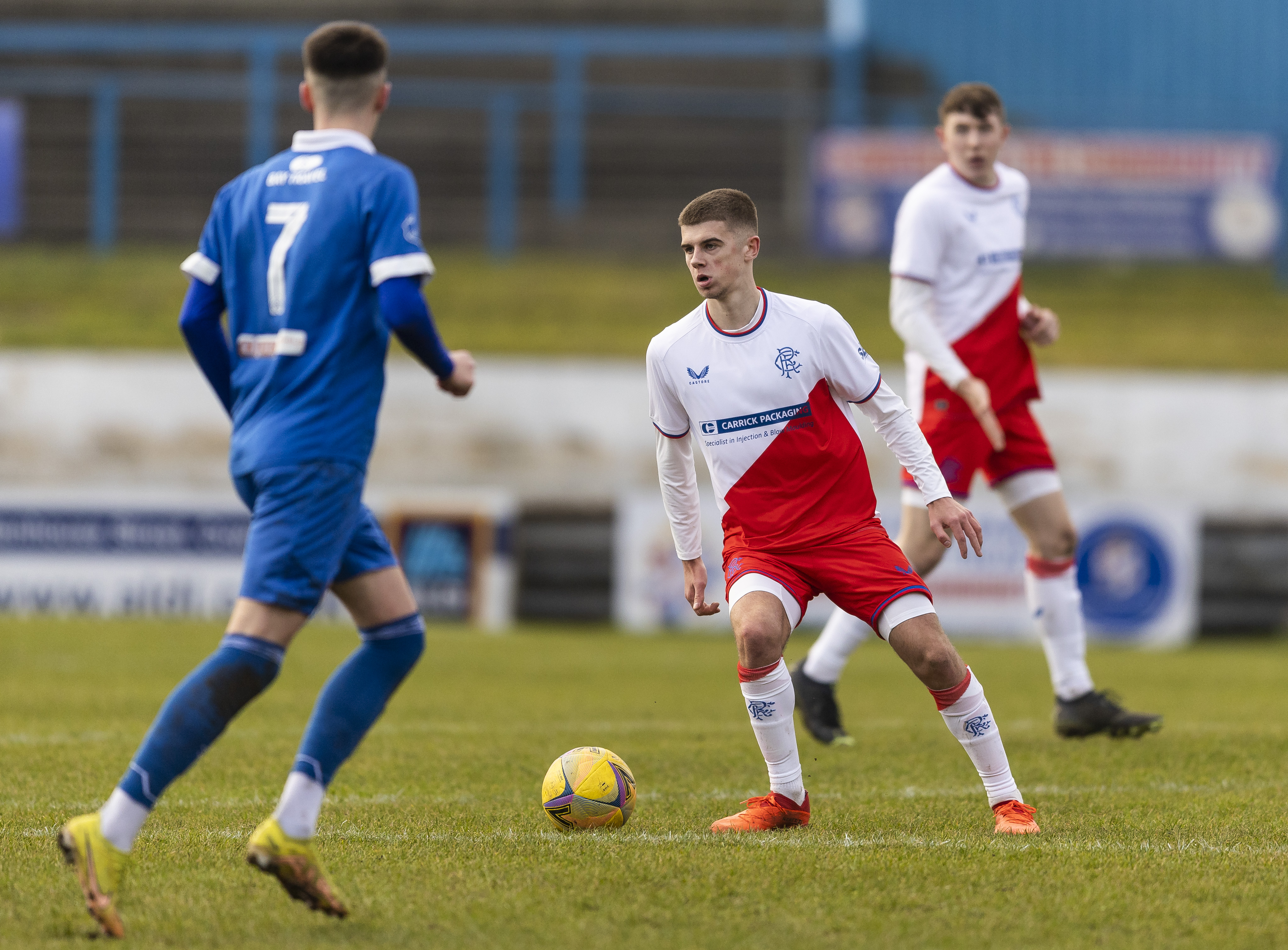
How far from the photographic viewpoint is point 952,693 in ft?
15.9

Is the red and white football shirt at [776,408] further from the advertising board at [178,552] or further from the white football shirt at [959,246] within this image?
the advertising board at [178,552]

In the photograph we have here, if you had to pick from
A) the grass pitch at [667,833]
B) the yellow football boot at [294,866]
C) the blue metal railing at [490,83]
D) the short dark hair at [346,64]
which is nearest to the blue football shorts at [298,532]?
the yellow football boot at [294,866]

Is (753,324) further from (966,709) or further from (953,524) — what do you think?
(966,709)

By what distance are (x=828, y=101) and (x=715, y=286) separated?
50.0 feet

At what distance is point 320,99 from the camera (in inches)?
158

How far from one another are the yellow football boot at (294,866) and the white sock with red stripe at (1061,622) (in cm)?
412

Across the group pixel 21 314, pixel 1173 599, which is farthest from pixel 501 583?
pixel 21 314

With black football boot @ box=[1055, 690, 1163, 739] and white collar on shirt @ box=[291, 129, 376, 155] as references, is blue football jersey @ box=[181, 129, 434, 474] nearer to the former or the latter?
white collar on shirt @ box=[291, 129, 376, 155]

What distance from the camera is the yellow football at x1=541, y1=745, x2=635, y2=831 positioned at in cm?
493

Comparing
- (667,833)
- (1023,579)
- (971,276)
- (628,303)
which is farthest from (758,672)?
(628,303)

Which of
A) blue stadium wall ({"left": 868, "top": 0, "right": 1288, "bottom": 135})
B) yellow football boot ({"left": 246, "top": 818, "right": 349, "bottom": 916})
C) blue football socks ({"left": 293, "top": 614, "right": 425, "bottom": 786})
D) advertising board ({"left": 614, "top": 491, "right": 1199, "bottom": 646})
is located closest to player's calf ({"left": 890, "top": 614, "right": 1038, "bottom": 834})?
blue football socks ({"left": 293, "top": 614, "right": 425, "bottom": 786})

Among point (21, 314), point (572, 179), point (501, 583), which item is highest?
point (572, 179)

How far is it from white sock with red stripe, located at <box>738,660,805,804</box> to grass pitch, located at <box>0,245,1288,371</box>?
1137 cm

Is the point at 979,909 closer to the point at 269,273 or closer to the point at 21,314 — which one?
the point at 269,273
